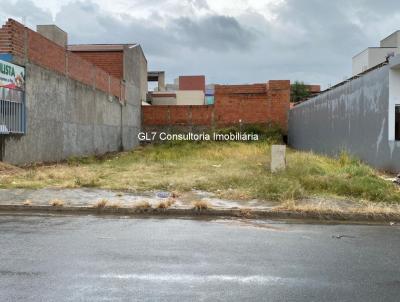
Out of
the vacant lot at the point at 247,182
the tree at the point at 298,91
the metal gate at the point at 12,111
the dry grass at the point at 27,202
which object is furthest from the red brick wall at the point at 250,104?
the tree at the point at 298,91

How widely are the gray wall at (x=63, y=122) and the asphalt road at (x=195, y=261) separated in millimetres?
9192

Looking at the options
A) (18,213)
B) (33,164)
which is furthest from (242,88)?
(18,213)

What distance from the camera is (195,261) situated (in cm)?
596

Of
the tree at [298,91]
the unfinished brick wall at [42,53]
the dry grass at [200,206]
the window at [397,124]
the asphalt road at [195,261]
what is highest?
the tree at [298,91]

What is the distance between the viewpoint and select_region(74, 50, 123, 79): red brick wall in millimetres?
32562

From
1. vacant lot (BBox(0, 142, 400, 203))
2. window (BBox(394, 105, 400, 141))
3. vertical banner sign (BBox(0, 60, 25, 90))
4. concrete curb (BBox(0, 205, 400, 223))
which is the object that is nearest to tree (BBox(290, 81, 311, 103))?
window (BBox(394, 105, 400, 141))

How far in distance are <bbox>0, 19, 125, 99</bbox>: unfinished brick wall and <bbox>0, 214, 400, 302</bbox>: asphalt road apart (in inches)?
359

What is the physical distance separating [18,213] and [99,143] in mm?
17372

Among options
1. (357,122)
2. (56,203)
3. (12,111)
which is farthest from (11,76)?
(357,122)

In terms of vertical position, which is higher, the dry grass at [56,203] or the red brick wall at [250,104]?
the red brick wall at [250,104]

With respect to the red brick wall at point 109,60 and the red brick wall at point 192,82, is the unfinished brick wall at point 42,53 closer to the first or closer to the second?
the red brick wall at point 109,60

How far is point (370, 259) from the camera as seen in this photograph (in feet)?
20.4

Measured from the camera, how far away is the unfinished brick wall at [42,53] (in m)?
15.8

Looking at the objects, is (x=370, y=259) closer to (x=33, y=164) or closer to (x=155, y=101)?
(x=33, y=164)
